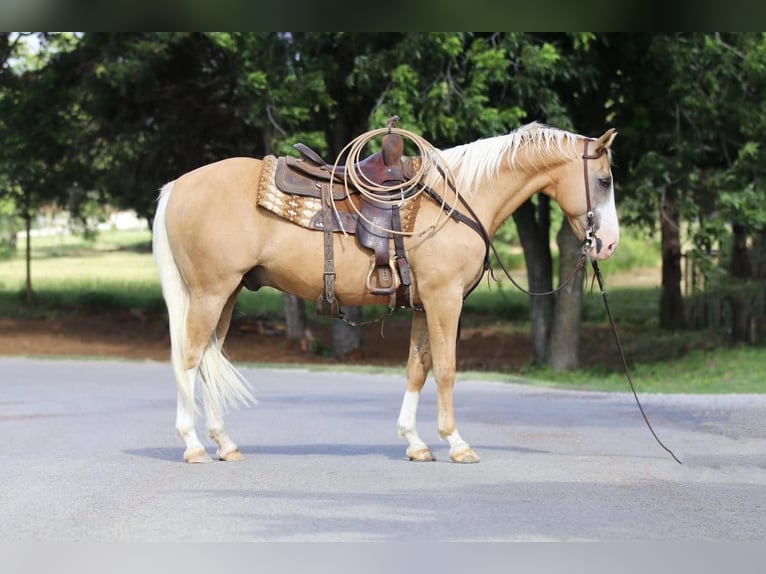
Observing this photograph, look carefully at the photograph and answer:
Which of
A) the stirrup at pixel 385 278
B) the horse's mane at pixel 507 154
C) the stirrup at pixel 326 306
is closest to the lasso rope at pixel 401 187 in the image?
the horse's mane at pixel 507 154

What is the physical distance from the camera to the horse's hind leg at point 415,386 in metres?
9.72

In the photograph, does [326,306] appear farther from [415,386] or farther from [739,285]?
[739,285]

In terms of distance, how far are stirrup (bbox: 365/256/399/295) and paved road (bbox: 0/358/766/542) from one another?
1338mm

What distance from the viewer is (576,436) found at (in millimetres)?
11633

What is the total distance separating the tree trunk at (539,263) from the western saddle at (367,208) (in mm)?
14797

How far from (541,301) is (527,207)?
2.27 meters

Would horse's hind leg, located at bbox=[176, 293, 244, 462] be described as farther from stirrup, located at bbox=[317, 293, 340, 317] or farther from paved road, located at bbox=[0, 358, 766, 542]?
stirrup, located at bbox=[317, 293, 340, 317]

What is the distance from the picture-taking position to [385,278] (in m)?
9.48

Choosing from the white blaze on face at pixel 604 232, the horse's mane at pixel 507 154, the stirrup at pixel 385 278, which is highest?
the horse's mane at pixel 507 154

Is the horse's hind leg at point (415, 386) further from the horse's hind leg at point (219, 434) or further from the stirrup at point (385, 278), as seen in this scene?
the horse's hind leg at point (219, 434)

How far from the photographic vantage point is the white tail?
377 inches

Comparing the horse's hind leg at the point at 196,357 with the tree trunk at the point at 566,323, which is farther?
the tree trunk at the point at 566,323

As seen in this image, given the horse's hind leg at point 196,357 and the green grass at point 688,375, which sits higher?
the horse's hind leg at point 196,357

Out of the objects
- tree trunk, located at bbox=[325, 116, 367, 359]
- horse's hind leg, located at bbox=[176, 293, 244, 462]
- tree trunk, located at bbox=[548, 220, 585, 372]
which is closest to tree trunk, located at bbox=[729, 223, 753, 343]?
tree trunk, located at bbox=[548, 220, 585, 372]
